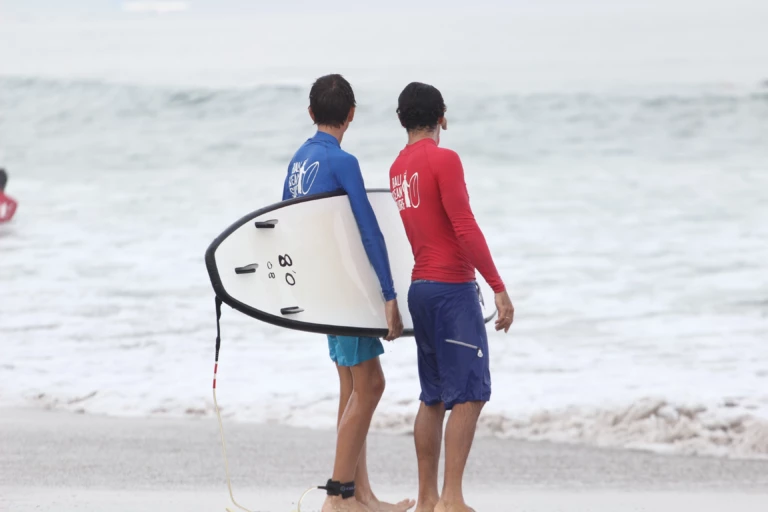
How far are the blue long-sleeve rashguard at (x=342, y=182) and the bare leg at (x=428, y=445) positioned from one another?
0.40 metres

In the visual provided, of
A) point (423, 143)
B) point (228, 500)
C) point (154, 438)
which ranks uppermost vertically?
point (423, 143)

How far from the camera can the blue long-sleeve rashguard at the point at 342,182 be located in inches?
118

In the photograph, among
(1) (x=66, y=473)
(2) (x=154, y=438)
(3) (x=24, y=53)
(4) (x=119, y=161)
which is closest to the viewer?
(1) (x=66, y=473)

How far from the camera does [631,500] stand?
381 cm

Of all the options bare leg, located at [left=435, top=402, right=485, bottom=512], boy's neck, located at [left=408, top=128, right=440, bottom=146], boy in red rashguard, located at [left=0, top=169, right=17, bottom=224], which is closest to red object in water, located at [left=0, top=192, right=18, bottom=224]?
boy in red rashguard, located at [left=0, top=169, right=17, bottom=224]

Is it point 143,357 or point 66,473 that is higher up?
point 66,473

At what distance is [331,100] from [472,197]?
11.9m

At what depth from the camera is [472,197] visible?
14.9m

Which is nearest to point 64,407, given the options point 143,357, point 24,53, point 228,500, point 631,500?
point 143,357

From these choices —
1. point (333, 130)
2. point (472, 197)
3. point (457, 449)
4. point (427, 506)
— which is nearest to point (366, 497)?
point (427, 506)

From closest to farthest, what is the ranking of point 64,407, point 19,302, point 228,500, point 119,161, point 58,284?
1. point 228,500
2. point 64,407
3. point 19,302
4. point 58,284
5. point 119,161

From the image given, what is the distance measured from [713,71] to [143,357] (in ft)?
46.9

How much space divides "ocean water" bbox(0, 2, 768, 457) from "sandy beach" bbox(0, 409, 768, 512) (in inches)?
18.4

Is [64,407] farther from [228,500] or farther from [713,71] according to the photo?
[713,71]
